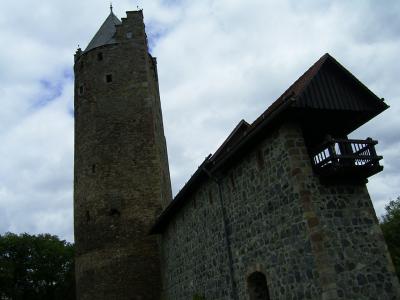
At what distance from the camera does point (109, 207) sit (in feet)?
68.0

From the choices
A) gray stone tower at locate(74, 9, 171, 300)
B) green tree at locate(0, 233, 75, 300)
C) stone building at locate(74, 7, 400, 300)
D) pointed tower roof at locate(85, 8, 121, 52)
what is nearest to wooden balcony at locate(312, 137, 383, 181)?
stone building at locate(74, 7, 400, 300)

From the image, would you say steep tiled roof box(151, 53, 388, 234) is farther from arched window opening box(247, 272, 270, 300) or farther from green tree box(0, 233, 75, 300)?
green tree box(0, 233, 75, 300)

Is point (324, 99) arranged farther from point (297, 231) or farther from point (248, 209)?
point (248, 209)

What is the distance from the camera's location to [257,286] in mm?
11125

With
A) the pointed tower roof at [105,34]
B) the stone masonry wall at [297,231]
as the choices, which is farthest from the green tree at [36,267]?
the stone masonry wall at [297,231]

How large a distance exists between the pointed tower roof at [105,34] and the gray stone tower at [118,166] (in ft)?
0.28

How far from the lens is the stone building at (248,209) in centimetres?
912

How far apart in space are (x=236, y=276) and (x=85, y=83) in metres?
15.8

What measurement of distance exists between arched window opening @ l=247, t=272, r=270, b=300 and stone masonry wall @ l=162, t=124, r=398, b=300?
6.8 inches

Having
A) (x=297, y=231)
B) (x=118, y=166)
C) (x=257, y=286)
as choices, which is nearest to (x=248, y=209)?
(x=257, y=286)

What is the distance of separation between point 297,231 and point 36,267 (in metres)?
27.6

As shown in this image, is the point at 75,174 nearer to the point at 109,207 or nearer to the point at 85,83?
the point at 109,207

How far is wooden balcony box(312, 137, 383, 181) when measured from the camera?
938cm

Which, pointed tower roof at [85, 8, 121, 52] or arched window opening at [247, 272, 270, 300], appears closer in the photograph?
arched window opening at [247, 272, 270, 300]
